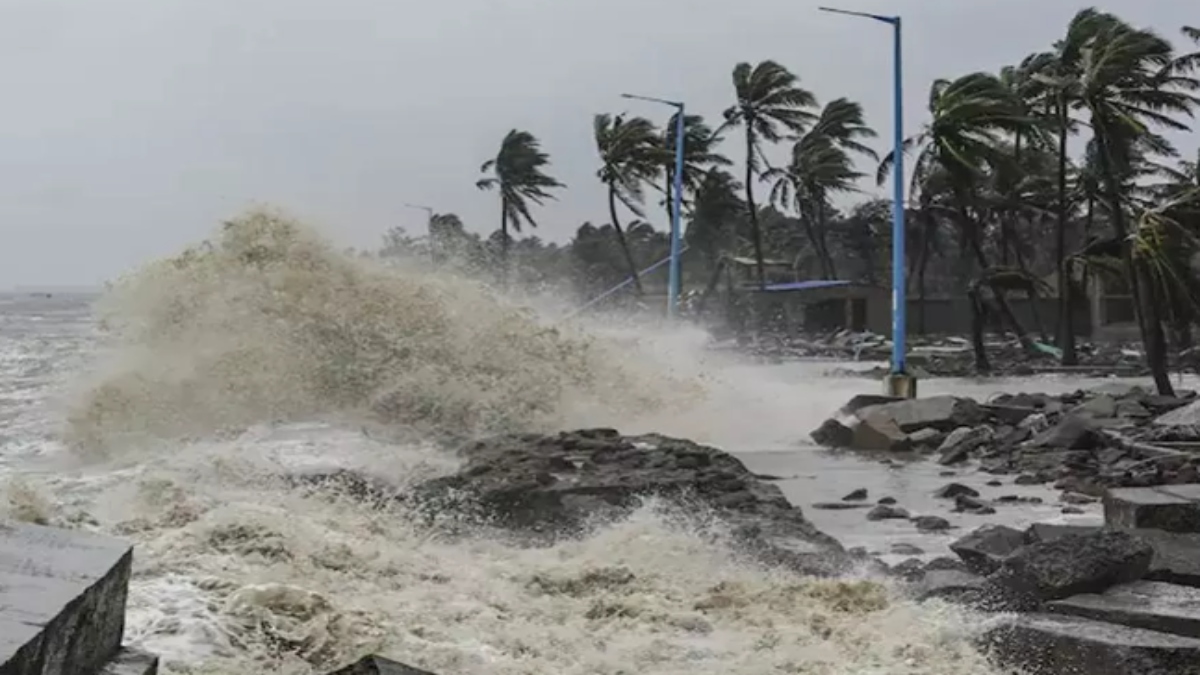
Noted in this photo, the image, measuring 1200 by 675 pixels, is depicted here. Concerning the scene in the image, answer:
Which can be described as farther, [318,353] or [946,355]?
[946,355]

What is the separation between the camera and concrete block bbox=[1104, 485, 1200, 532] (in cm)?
723

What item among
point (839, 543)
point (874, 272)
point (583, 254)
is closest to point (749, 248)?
point (874, 272)

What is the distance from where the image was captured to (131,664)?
414 cm

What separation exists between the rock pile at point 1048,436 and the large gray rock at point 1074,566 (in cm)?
415

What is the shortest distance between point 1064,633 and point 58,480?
842cm

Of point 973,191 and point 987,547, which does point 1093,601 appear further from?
point 973,191

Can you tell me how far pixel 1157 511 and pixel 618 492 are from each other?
3791 millimetres

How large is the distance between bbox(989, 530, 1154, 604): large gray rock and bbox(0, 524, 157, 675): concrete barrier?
3.76 m

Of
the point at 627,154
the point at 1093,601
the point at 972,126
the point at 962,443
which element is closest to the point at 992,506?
the point at 962,443

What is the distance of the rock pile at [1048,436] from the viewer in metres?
10.8

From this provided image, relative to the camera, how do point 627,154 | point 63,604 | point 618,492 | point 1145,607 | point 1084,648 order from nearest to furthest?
point 63,604
point 1084,648
point 1145,607
point 618,492
point 627,154

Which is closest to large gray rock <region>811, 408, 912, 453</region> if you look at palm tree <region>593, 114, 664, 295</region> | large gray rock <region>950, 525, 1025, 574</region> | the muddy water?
the muddy water

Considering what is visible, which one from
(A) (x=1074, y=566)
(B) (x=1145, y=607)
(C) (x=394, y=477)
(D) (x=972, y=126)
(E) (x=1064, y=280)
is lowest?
(C) (x=394, y=477)

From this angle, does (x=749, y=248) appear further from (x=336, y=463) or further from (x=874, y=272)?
(x=336, y=463)
